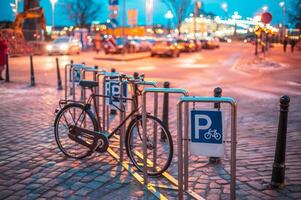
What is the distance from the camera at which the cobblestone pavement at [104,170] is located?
16.8ft

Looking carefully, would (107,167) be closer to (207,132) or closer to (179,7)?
(207,132)

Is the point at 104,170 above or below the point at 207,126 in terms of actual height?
below

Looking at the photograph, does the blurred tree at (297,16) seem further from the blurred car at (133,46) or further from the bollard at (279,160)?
the bollard at (279,160)

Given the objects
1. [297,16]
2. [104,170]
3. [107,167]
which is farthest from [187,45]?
[104,170]

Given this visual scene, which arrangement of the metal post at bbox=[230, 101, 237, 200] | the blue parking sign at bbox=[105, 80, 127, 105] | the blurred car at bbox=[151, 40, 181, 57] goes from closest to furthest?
the metal post at bbox=[230, 101, 237, 200], the blue parking sign at bbox=[105, 80, 127, 105], the blurred car at bbox=[151, 40, 181, 57]

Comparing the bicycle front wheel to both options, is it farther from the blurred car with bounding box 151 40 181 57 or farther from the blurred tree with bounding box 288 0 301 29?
the blurred tree with bounding box 288 0 301 29

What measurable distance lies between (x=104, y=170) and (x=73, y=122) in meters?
1.09

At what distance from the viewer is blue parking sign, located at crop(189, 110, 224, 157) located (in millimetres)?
4602

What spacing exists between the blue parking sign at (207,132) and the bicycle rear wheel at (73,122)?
2.03m

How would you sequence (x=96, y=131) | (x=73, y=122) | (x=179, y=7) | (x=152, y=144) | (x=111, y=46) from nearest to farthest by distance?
(x=152, y=144), (x=96, y=131), (x=73, y=122), (x=111, y=46), (x=179, y=7)

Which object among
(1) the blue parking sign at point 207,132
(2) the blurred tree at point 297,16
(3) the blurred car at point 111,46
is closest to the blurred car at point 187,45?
(3) the blurred car at point 111,46

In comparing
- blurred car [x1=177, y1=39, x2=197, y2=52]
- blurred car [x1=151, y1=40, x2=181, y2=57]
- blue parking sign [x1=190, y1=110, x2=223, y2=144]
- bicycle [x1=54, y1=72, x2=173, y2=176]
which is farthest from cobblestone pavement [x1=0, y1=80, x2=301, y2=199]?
blurred car [x1=177, y1=39, x2=197, y2=52]

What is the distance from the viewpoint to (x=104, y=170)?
5.96m

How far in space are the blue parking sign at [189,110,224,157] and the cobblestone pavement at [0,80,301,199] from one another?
0.68 meters
